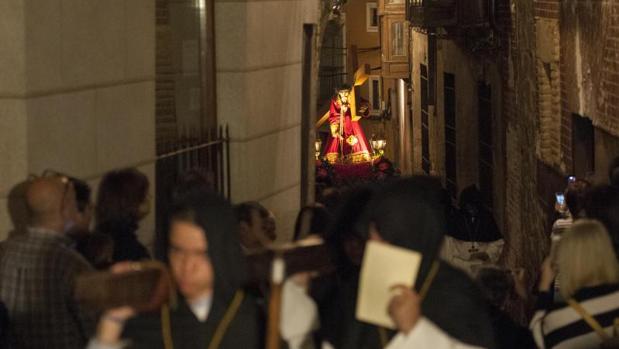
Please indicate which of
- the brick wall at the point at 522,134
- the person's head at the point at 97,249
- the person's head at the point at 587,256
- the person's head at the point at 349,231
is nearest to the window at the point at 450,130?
the brick wall at the point at 522,134

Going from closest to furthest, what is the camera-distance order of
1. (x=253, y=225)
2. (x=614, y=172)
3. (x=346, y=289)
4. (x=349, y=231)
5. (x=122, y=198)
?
(x=346, y=289)
(x=349, y=231)
(x=122, y=198)
(x=253, y=225)
(x=614, y=172)

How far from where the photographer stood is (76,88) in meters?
9.84

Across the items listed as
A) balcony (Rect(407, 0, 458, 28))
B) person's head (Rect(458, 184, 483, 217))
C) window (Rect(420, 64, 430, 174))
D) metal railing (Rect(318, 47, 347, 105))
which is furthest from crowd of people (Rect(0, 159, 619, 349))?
metal railing (Rect(318, 47, 347, 105))

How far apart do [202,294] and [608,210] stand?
2874 millimetres

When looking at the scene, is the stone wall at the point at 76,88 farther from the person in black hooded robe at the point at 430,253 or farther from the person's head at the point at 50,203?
the person in black hooded robe at the point at 430,253

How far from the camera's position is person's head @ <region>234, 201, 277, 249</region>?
8266mm

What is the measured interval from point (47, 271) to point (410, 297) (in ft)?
7.36

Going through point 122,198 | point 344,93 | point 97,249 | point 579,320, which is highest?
point 122,198

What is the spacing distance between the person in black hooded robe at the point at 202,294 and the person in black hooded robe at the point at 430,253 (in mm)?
612

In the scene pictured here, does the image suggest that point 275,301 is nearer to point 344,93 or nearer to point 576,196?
point 576,196

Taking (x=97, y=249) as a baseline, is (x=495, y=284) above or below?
below

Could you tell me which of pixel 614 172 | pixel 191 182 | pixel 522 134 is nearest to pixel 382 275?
pixel 191 182

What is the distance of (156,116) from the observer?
39.8ft

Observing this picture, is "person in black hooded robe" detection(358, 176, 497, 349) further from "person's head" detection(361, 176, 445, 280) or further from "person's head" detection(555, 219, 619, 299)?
"person's head" detection(555, 219, 619, 299)
